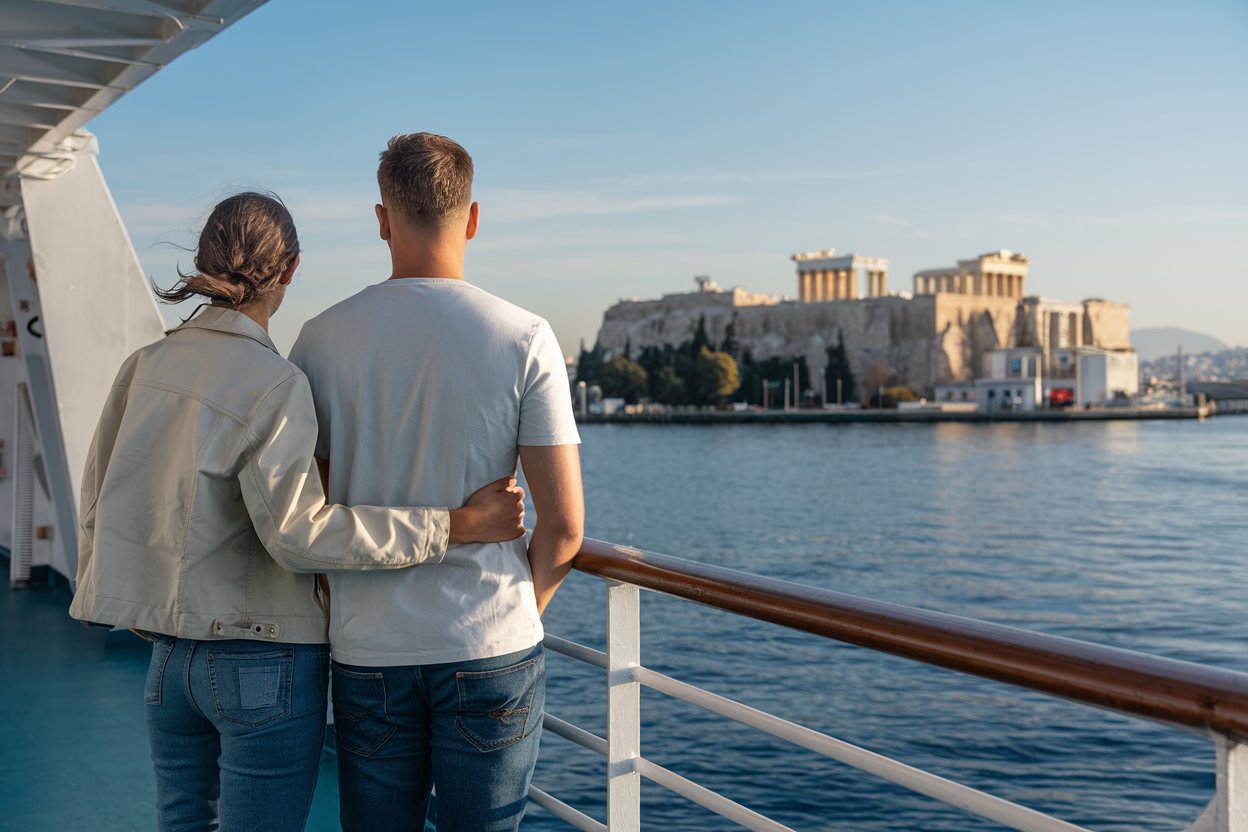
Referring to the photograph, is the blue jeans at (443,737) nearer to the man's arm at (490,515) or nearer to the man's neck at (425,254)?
the man's arm at (490,515)

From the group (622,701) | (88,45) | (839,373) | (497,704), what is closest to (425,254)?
(497,704)

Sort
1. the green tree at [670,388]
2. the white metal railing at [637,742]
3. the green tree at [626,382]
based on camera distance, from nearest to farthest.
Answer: the white metal railing at [637,742] → the green tree at [670,388] → the green tree at [626,382]

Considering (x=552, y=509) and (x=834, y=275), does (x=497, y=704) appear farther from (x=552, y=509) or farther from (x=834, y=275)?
(x=834, y=275)

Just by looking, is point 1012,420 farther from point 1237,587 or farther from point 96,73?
point 96,73

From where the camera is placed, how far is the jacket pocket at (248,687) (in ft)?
4.03

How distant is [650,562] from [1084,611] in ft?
57.0

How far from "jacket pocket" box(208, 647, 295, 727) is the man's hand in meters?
0.25

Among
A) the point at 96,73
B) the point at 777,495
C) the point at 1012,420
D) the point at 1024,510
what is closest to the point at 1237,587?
the point at 1024,510

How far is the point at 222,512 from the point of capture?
126 cm

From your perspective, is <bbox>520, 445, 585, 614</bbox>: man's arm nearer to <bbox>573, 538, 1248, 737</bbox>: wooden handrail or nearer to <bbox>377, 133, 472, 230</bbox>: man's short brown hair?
<bbox>573, 538, 1248, 737</bbox>: wooden handrail

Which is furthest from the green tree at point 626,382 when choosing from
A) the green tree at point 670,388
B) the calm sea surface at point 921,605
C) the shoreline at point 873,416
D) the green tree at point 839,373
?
the calm sea surface at point 921,605

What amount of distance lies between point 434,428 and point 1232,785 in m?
0.85

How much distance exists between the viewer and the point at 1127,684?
38.0 inches

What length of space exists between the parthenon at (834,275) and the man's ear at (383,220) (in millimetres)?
96470
